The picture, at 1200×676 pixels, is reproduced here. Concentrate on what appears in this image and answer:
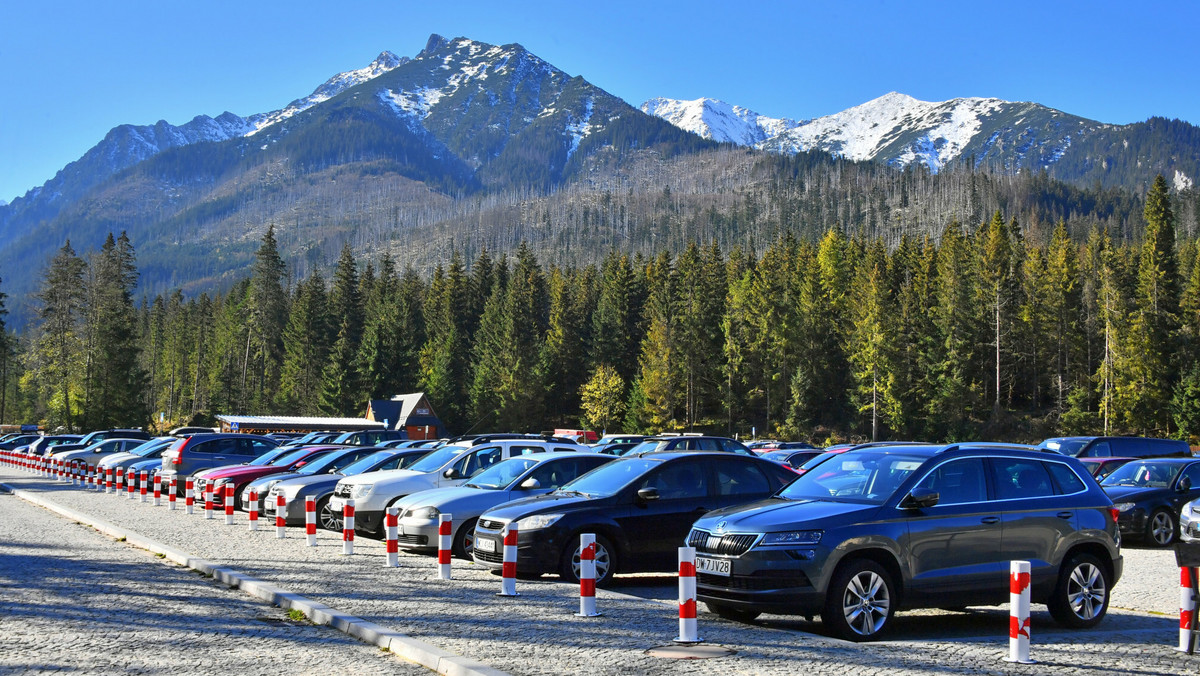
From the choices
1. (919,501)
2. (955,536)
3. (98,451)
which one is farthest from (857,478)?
(98,451)

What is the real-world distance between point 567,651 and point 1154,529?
1510 centimetres

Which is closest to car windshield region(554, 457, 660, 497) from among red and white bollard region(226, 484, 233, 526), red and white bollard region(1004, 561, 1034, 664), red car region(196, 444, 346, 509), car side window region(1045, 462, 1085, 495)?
car side window region(1045, 462, 1085, 495)

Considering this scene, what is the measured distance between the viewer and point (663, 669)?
7.44 meters

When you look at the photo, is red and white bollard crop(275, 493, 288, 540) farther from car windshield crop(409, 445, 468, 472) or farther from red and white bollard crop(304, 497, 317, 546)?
car windshield crop(409, 445, 468, 472)

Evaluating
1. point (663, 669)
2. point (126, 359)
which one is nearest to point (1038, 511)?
point (663, 669)

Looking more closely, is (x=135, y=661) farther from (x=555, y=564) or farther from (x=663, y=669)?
(x=555, y=564)

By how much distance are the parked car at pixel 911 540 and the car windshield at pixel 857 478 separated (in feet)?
0.06

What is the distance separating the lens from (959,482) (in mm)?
9758

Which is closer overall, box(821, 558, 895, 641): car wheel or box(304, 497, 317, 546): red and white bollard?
box(821, 558, 895, 641): car wheel

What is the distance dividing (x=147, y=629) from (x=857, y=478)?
6861 millimetres

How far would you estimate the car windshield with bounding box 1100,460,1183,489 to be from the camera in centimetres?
1945

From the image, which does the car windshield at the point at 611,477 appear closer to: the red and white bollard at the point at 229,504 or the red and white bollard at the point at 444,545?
the red and white bollard at the point at 444,545

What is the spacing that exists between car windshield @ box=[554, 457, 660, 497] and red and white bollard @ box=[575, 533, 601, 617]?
9.16 ft

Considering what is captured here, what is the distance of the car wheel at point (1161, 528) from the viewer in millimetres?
18703
